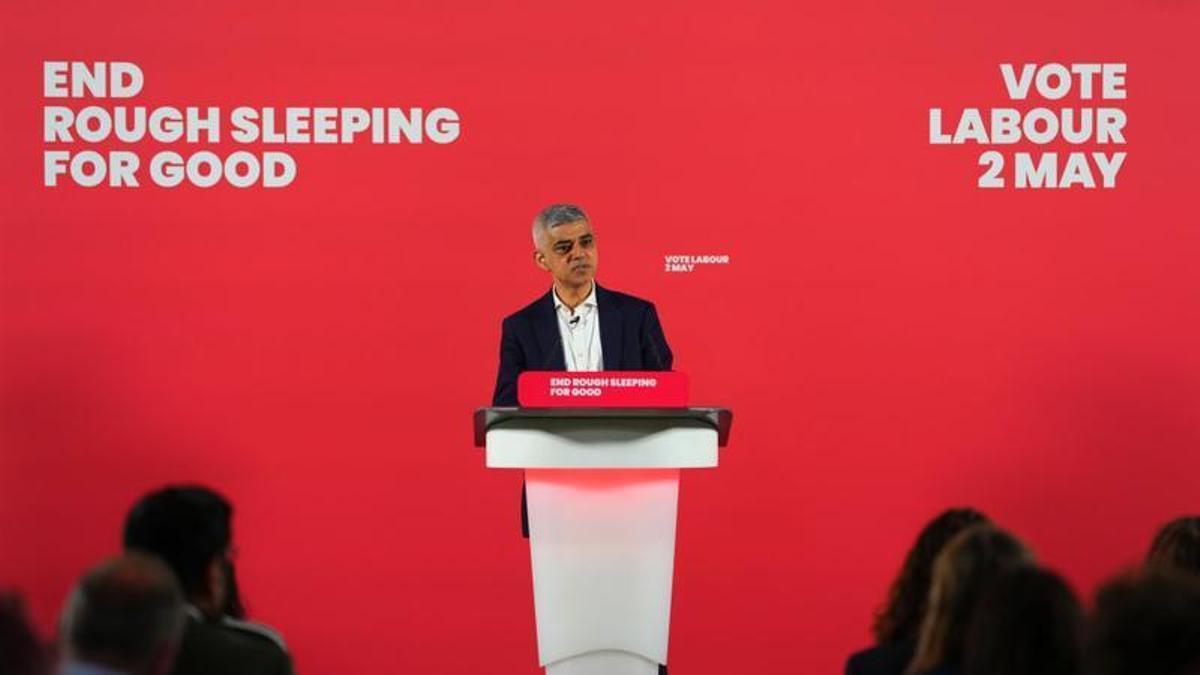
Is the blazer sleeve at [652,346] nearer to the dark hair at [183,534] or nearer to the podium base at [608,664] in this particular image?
the podium base at [608,664]

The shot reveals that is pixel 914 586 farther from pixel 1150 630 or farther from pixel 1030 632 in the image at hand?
pixel 1150 630

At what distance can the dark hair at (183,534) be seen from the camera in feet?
10.8

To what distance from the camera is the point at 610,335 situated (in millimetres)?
5090

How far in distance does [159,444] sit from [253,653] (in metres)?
3.25

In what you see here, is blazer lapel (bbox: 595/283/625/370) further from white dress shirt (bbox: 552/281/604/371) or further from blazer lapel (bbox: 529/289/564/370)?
blazer lapel (bbox: 529/289/564/370)

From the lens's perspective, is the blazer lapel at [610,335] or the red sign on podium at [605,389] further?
the blazer lapel at [610,335]

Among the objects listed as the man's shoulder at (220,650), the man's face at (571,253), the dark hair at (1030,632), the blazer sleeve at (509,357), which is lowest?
the man's shoulder at (220,650)

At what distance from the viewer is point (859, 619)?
20.8ft

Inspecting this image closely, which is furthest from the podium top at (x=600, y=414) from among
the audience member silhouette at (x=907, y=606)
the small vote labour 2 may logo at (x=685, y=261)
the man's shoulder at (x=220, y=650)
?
the small vote labour 2 may logo at (x=685, y=261)

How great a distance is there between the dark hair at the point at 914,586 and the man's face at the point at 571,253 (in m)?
1.87

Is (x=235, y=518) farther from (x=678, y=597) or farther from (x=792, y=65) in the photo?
(x=792, y=65)

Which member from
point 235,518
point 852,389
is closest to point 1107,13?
point 852,389

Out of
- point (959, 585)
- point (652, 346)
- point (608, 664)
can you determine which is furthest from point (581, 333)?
point (959, 585)

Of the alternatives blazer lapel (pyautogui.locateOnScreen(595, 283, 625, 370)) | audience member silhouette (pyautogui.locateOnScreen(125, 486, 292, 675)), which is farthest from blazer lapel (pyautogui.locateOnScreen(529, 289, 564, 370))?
audience member silhouette (pyautogui.locateOnScreen(125, 486, 292, 675))
